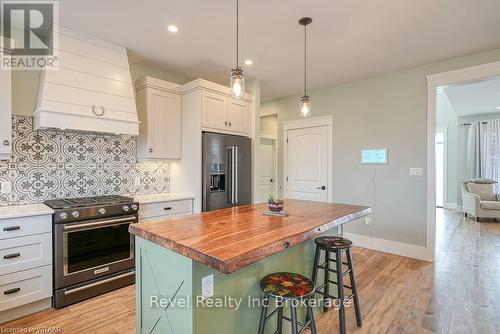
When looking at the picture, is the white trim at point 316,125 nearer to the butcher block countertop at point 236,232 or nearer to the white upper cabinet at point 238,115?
the white upper cabinet at point 238,115

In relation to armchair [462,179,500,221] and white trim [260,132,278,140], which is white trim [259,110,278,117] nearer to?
white trim [260,132,278,140]

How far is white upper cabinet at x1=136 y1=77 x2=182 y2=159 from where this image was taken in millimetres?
3246

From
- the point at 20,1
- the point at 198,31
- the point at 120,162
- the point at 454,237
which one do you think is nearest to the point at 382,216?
the point at 454,237

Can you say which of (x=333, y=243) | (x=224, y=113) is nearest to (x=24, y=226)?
(x=224, y=113)

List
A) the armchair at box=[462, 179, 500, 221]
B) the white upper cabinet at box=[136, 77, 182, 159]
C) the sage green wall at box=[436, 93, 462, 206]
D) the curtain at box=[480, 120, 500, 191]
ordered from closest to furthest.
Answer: the white upper cabinet at box=[136, 77, 182, 159]
the armchair at box=[462, 179, 500, 221]
the curtain at box=[480, 120, 500, 191]
the sage green wall at box=[436, 93, 462, 206]

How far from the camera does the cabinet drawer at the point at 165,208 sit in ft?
9.77

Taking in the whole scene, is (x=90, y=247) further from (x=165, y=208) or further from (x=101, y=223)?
(x=165, y=208)

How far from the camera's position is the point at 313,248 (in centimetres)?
223

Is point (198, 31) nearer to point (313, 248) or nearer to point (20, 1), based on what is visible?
point (20, 1)

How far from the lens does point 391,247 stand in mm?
3818

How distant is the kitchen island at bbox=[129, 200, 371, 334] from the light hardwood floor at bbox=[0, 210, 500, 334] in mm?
755

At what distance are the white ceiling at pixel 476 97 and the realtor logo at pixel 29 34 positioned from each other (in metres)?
5.25

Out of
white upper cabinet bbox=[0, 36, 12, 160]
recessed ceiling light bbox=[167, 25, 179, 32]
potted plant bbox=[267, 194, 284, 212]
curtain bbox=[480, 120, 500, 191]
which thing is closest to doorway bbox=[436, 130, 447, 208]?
curtain bbox=[480, 120, 500, 191]

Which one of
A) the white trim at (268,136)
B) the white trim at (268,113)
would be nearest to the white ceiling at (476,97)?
the white trim at (268,113)
